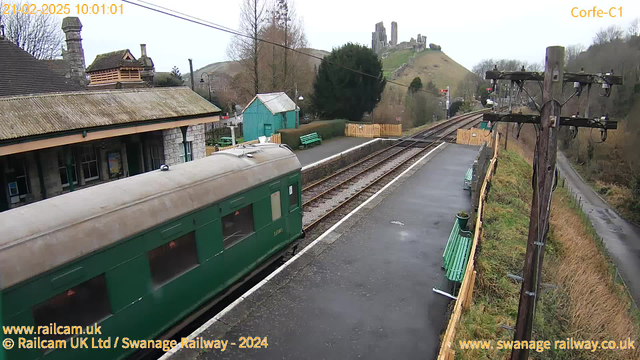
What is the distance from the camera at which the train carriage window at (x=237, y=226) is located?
759 centimetres

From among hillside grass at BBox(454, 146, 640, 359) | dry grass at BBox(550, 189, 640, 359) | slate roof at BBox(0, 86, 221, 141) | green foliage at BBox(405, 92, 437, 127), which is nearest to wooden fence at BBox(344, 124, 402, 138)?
green foliage at BBox(405, 92, 437, 127)

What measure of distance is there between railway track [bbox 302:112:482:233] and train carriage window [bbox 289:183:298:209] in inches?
102

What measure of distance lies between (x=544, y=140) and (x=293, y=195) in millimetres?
6007

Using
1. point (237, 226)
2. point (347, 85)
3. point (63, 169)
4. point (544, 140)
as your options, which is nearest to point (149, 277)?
point (237, 226)

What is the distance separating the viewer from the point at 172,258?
6445mm

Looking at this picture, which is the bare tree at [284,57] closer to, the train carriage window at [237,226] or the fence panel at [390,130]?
the fence panel at [390,130]

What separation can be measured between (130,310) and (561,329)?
25.4 feet

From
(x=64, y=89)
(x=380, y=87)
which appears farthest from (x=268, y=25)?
(x=64, y=89)

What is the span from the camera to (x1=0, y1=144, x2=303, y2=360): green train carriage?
4582mm

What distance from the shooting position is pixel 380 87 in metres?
39.0

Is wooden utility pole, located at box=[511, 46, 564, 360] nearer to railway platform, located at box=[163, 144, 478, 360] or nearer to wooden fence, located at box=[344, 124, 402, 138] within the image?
railway platform, located at box=[163, 144, 478, 360]

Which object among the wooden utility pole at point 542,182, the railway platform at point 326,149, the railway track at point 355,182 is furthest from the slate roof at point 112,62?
the wooden utility pole at point 542,182

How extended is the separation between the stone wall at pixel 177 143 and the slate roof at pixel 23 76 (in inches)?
156

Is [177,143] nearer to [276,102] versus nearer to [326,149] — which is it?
[326,149]
